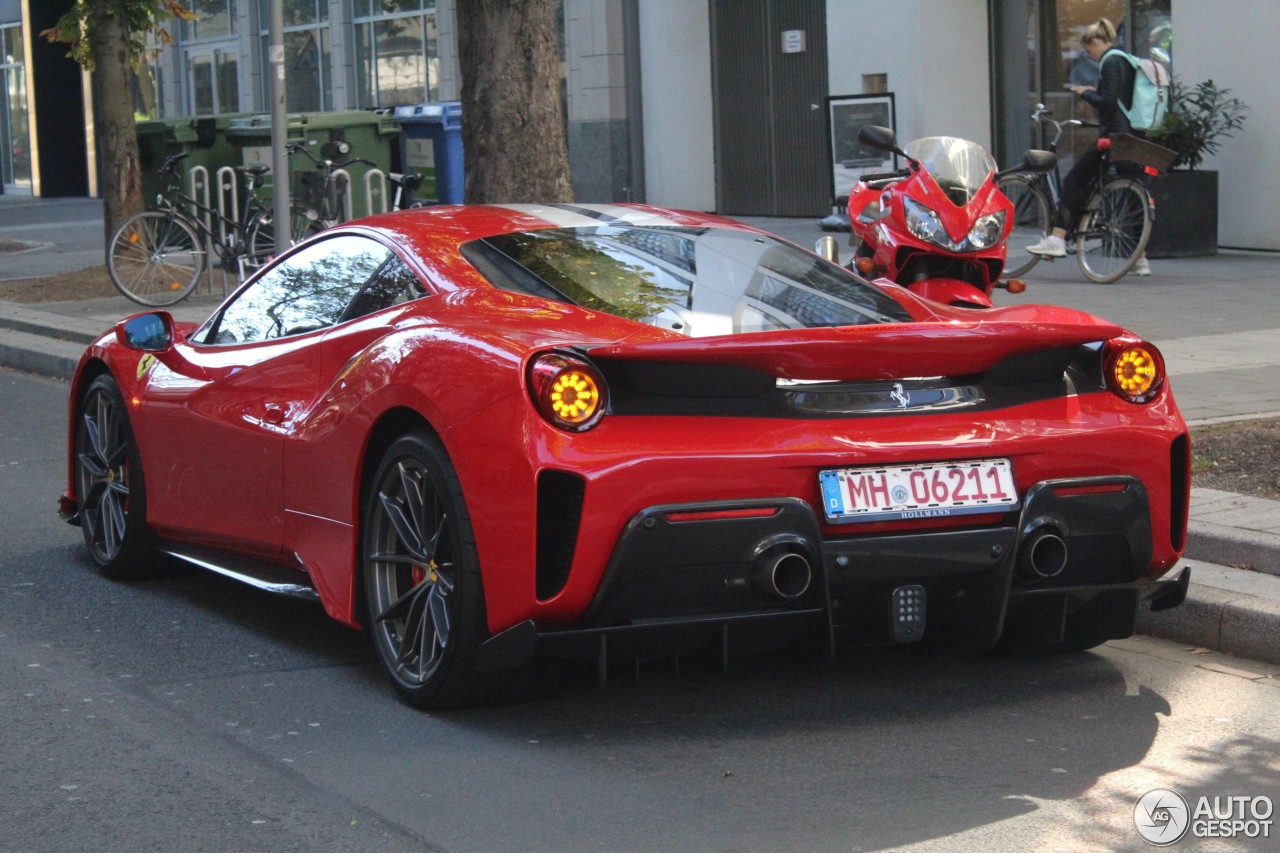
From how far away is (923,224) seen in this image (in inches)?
330

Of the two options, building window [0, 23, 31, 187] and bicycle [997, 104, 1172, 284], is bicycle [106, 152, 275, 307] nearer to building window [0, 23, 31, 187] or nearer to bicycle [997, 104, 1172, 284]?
bicycle [997, 104, 1172, 284]

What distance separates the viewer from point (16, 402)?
11.1m

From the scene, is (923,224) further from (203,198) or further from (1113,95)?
(203,198)

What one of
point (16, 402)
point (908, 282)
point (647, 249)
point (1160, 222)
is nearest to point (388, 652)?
point (647, 249)

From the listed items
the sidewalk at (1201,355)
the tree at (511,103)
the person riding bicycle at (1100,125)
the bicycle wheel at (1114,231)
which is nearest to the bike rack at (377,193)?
the sidewalk at (1201,355)

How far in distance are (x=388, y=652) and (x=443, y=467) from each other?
636mm

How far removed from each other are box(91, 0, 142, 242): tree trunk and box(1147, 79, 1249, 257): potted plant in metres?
8.64

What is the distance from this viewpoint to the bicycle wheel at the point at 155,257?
14.5 metres

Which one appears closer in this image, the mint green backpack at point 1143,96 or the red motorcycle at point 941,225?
the red motorcycle at point 941,225

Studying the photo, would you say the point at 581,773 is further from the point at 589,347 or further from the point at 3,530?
the point at 3,530

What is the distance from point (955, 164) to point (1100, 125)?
243 inches

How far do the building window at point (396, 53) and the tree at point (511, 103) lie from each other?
16.0m

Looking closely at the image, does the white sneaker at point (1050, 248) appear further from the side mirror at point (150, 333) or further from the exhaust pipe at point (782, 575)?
the exhaust pipe at point (782, 575)

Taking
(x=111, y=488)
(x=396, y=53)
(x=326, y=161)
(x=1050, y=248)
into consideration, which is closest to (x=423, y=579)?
(x=111, y=488)
